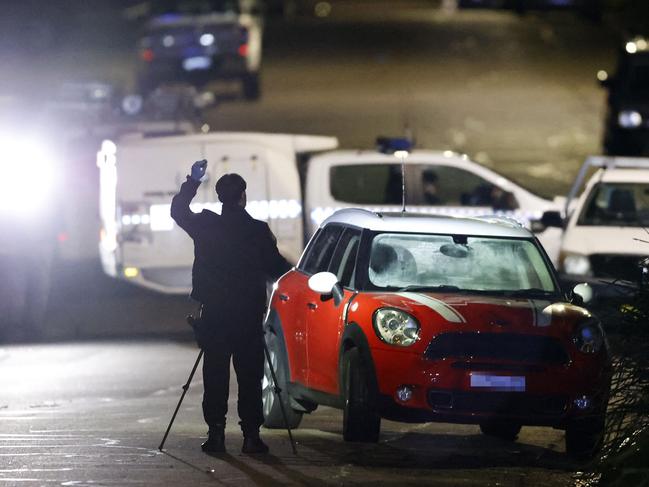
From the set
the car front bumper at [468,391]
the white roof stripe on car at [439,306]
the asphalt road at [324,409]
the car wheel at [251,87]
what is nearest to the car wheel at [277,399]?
the asphalt road at [324,409]

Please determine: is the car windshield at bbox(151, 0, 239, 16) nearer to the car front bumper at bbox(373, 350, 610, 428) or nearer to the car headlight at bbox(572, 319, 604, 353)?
the car headlight at bbox(572, 319, 604, 353)

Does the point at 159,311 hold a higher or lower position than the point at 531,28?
lower

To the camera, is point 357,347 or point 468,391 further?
point 357,347

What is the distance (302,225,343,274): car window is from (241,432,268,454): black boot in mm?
1651

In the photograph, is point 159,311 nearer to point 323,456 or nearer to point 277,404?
point 277,404

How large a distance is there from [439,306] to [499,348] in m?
0.44

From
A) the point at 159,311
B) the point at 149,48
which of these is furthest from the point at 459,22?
the point at 159,311

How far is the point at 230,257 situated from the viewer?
9828mm

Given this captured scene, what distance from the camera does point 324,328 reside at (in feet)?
34.6

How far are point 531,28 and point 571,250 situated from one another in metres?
39.8

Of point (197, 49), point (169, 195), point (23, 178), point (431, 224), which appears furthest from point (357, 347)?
point (197, 49)

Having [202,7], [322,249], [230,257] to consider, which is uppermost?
[202,7]

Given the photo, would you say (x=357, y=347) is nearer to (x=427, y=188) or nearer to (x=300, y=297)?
(x=300, y=297)

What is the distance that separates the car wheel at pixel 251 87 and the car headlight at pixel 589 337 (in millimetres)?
27149
